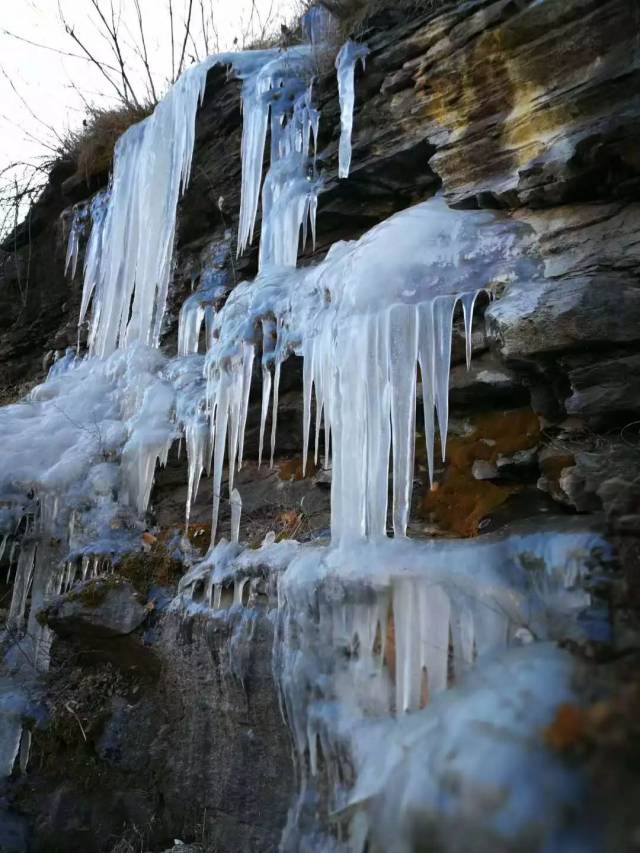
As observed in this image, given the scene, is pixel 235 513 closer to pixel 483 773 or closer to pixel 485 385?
pixel 485 385

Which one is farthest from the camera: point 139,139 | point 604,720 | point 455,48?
point 139,139

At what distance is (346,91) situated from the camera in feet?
13.3

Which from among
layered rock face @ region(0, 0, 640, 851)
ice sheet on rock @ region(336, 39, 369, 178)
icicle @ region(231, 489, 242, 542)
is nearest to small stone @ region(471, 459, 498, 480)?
layered rock face @ region(0, 0, 640, 851)

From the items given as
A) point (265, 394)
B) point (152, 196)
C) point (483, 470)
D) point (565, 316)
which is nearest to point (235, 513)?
point (265, 394)

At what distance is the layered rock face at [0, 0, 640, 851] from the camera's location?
254cm

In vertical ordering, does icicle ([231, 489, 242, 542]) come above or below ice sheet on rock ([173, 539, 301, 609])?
above

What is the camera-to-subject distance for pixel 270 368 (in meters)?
3.70

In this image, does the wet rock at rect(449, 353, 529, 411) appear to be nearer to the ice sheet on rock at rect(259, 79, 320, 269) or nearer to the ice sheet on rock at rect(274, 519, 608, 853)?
the ice sheet on rock at rect(274, 519, 608, 853)

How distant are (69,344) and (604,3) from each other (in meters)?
5.19

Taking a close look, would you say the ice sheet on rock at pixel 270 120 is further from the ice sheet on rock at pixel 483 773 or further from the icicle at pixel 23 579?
the ice sheet on rock at pixel 483 773

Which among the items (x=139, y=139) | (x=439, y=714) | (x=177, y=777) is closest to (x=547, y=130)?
(x=439, y=714)

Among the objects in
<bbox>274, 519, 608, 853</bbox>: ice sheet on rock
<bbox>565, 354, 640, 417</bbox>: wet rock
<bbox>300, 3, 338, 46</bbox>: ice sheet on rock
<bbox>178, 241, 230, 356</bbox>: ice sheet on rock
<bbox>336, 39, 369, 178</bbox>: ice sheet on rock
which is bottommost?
<bbox>274, 519, 608, 853</bbox>: ice sheet on rock

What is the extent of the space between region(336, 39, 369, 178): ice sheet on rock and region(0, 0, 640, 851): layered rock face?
57 millimetres

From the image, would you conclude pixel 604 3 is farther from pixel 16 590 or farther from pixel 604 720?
pixel 16 590
